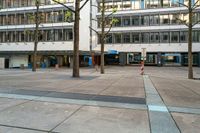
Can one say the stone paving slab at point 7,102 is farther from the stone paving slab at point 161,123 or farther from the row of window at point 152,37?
the row of window at point 152,37

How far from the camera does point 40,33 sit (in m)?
48.1

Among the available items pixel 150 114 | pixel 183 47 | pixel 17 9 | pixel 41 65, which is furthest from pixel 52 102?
pixel 17 9

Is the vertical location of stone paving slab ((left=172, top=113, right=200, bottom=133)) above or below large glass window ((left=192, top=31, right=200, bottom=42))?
below

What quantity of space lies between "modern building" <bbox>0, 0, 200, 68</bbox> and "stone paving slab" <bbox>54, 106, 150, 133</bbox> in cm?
3896

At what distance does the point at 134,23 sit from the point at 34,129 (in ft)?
161

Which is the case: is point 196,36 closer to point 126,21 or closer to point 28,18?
point 126,21

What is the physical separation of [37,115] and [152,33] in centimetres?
4682


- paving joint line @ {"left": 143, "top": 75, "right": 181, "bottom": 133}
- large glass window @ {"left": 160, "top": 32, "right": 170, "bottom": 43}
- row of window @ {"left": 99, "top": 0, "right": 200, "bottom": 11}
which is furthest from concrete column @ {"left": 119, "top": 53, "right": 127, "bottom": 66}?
paving joint line @ {"left": 143, "top": 75, "right": 181, "bottom": 133}

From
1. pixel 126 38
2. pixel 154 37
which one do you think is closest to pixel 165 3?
pixel 154 37

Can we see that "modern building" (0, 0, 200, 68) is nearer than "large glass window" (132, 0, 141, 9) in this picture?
Yes

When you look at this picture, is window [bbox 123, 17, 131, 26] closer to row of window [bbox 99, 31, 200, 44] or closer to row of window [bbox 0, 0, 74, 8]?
row of window [bbox 99, 31, 200, 44]

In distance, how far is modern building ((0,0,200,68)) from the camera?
153 feet

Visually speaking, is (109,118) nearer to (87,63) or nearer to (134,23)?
(87,63)

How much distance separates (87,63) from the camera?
4775cm
